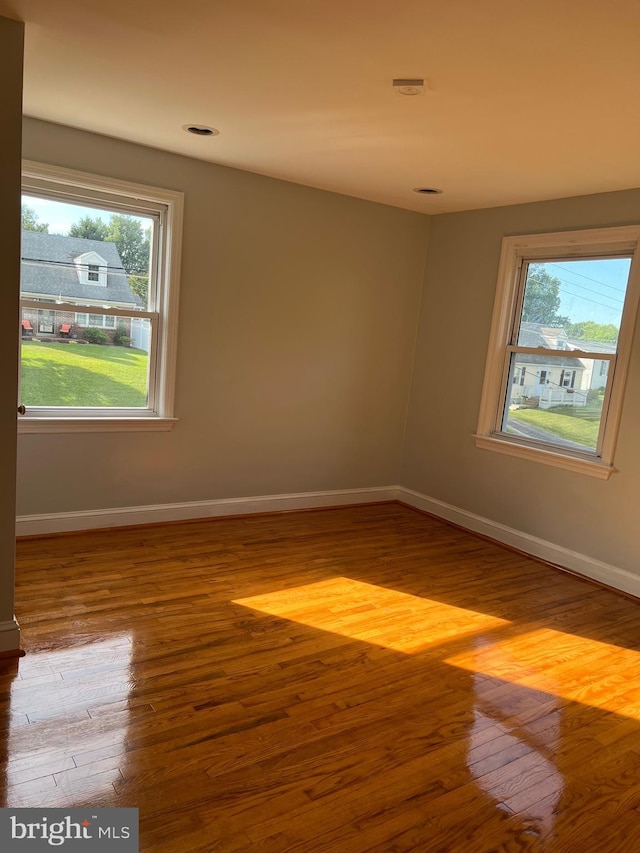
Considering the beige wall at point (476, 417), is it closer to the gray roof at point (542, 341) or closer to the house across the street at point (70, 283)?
the gray roof at point (542, 341)

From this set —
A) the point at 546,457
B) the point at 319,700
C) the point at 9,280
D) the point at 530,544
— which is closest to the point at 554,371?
the point at 546,457

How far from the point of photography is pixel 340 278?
15.5ft

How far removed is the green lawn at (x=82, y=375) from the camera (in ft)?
12.2

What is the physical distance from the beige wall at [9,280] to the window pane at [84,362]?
1.37 metres

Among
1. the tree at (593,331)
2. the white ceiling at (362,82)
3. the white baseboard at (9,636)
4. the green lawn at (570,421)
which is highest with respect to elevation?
the white ceiling at (362,82)

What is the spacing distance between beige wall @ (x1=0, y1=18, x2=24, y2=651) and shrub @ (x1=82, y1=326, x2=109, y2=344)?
4.73 ft

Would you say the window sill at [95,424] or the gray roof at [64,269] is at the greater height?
the gray roof at [64,269]

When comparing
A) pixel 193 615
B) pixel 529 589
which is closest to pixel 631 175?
pixel 529 589

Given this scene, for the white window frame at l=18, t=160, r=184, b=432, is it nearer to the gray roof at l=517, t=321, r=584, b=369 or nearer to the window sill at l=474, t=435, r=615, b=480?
the window sill at l=474, t=435, r=615, b=480

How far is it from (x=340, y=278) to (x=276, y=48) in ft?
8.08

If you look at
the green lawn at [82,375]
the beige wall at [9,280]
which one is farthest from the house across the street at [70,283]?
the beige wall at [9,280]

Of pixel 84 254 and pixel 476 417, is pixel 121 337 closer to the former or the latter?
pixel 84 254

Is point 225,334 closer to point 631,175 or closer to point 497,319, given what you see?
point 497,319

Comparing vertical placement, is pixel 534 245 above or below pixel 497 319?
above
